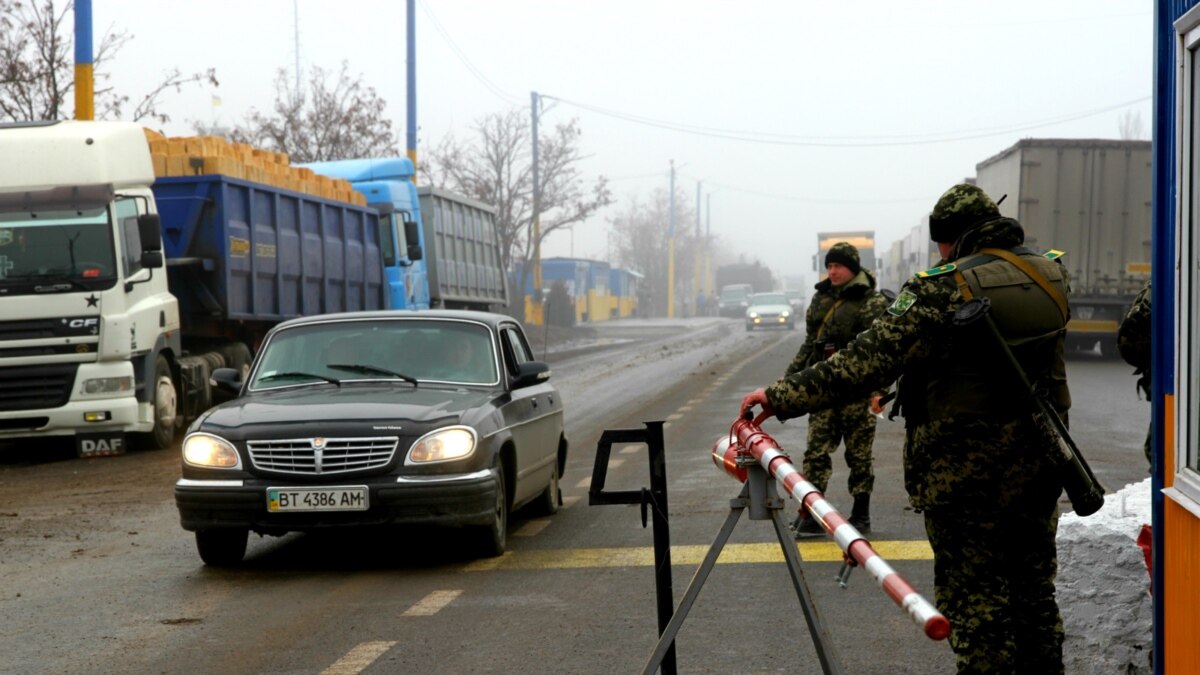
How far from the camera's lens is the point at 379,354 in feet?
31.9

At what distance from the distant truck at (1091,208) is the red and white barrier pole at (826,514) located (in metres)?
26.3

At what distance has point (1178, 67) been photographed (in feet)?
13.9

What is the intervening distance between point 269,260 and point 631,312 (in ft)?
262

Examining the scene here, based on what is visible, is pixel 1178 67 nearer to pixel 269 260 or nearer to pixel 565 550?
pixel 565 550

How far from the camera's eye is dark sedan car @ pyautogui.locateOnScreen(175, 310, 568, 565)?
821 cm

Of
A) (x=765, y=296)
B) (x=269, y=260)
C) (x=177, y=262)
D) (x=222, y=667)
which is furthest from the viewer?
(x=765, y=296)

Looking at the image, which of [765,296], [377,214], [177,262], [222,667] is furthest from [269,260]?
[765,296]

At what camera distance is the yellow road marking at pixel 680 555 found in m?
8.38

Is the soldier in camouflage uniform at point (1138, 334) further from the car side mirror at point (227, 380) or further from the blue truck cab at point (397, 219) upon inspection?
the blue truck cab at point (397, 219)

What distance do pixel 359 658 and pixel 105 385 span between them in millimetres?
9746

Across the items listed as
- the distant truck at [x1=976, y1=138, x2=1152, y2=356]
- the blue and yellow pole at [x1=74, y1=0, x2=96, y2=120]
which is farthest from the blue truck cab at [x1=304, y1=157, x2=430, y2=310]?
the distant truck at [x1=976, y1=138, x2=1152, y2=356]

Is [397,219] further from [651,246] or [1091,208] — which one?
[651,246]

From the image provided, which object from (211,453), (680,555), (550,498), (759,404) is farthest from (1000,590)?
(550,498)

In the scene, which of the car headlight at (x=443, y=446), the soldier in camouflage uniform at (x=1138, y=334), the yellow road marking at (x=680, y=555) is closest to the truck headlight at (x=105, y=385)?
the yellow road marking at (x=680, y=555)
